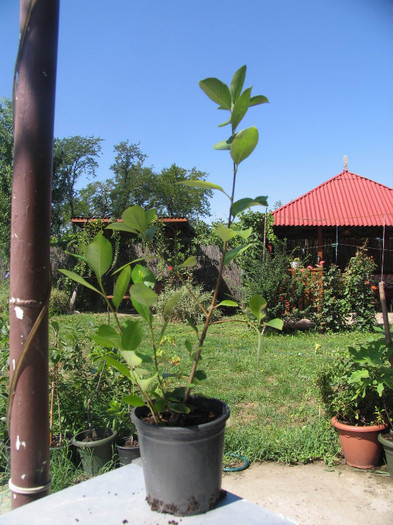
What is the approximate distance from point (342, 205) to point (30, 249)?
38.4 feet

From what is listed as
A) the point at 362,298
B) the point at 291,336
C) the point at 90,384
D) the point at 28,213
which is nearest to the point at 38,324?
the point at 28,213

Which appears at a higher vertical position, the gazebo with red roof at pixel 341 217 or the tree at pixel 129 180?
the tree at pixel 129 180

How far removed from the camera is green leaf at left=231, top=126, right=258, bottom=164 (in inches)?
37.6

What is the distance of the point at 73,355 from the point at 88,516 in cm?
176

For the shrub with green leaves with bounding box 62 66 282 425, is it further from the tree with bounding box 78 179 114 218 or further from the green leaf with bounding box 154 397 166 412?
the tree with bounding box 78 179 114 218

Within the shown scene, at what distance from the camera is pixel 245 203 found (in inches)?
42.2

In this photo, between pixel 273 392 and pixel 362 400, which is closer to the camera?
pixel 362 400

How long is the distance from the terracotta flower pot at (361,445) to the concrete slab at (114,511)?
6.70ft

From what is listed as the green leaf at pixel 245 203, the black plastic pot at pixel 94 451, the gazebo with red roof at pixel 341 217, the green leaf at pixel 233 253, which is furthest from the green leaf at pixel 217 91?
the gazebo with red roof at pixel 341 217

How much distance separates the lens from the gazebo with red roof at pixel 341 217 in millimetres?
10984

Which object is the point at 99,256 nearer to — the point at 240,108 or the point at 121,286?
the point at 121,286

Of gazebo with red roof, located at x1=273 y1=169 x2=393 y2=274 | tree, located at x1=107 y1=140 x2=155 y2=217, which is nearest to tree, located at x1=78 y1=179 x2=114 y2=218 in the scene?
tree, located at x1=107 y1=140 x2=155 y2=217

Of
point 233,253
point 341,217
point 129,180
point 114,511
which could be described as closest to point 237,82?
point 233,253

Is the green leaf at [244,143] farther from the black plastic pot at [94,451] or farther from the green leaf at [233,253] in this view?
the black plastic pot at [94,451]
